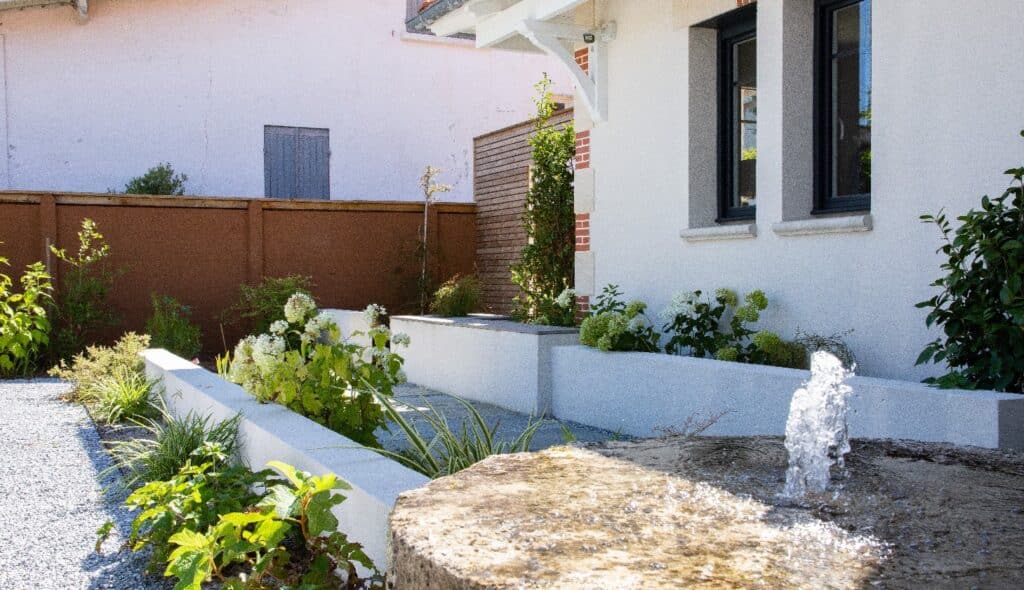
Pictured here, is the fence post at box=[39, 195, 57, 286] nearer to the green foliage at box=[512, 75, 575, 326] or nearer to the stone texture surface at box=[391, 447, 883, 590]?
the green foliage at box=[512, 75, 575, 326]

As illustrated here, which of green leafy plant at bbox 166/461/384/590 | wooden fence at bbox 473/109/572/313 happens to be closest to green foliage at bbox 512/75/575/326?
wooden fence at bbox 473/109/572/313

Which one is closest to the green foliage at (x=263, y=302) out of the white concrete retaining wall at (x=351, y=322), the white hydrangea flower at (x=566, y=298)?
the white concrete retaining wall at (x=351, y=322)

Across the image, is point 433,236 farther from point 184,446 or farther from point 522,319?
point 184,446

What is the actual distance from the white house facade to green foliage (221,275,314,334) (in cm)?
451

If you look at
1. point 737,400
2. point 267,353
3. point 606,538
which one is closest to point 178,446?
point 267,353

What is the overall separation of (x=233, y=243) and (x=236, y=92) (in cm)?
471

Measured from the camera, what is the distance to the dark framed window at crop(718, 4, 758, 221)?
663cm

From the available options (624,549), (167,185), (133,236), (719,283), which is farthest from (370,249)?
(624,549)

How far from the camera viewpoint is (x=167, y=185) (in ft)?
47.9

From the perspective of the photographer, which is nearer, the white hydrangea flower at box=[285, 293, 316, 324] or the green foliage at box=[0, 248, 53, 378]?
the white hydrangea flower at box=[285, 293, 316, 324]

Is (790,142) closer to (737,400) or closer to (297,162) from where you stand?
(737,400)

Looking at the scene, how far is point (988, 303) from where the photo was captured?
4.03 metres

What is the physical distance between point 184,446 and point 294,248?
25.2 ft

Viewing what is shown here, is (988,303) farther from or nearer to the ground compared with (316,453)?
farther from the ground
